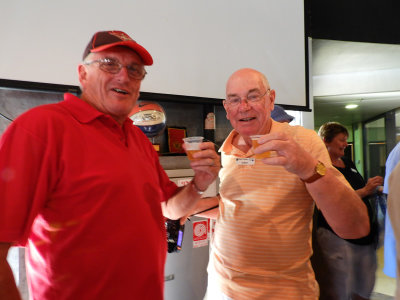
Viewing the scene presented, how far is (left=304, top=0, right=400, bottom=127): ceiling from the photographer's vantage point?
3750 millimetres

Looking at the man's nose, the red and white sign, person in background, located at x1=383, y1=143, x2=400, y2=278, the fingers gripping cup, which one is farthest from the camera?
the red and white sign

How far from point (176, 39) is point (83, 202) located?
2199 millimetres

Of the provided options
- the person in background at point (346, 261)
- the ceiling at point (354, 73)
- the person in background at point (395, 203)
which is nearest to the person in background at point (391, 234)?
the person in background at point (346, 261)

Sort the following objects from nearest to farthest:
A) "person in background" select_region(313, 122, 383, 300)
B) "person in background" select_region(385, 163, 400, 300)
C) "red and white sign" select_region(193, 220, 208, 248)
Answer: "person in background" select_region(385, 163, 400, 300) < "person in background" select_region(313, 122, 383, 300) < "red and white sign" select_region(193, 220, 208, 248)

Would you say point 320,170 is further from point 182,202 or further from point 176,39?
point 176,39

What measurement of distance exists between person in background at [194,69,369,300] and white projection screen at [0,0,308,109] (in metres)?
1.45

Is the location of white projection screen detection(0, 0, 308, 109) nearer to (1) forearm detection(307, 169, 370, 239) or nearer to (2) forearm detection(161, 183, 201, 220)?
(2) forearm detection(161, 183, 201, 220)

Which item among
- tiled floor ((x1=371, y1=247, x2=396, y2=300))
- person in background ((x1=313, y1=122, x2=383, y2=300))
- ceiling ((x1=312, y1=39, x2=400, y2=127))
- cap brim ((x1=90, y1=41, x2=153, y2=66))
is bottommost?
tiled floor ((x1=371, y1=247, x2=396, y2=300))

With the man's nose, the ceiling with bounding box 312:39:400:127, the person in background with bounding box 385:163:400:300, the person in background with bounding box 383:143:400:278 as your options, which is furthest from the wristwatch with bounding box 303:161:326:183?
the ceiling with bounding box 312:39:400:127

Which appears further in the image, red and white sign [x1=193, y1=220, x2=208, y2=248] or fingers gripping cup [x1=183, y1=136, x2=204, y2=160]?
red and white sign [x1=193, y1=220, x2=208, y2=248]

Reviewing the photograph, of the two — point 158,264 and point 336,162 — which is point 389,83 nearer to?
point 336,162

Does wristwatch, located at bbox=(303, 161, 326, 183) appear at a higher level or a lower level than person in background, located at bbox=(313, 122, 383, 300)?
higher

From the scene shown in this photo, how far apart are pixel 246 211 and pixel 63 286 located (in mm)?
844

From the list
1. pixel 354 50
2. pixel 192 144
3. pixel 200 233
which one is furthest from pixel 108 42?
pixel 354 50
